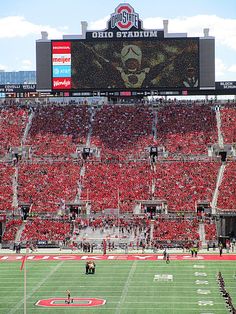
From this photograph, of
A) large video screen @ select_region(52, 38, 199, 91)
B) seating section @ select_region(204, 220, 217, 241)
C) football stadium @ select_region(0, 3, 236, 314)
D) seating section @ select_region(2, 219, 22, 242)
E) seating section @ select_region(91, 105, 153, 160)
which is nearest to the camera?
football stadium @ select_region(0, 3, 236, 314)

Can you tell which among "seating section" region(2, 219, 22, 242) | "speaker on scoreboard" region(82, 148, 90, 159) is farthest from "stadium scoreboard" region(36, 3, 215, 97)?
"seating section" region(2, 219, 22, 242)

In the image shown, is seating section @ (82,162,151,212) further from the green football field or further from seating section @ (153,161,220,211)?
the green football field

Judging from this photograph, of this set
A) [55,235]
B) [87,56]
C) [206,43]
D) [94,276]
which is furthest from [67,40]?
[94,276]

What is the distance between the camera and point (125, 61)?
65.0 m

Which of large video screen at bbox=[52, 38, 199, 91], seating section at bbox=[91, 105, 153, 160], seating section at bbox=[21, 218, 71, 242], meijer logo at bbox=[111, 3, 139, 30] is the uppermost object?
meijer logo at bbox=[111, 3, 139, 30]

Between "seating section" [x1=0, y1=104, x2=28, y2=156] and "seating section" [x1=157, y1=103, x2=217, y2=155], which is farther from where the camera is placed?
"seating section" [x1=0, y1=104, x2=28, y2=156]

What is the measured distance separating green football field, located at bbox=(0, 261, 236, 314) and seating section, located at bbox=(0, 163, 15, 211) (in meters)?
12.6

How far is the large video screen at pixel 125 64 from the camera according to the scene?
212 ft

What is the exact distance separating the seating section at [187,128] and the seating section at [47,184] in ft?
27.7

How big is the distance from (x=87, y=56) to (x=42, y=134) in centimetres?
769

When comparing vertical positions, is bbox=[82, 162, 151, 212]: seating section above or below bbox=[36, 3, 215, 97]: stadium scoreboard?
below

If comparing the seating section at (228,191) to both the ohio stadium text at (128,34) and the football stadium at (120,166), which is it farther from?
the ohio stadium text at (128,34)

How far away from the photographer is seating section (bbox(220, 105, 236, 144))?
63.9 m

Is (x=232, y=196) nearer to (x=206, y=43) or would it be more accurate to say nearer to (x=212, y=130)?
(x=212, y=130)
